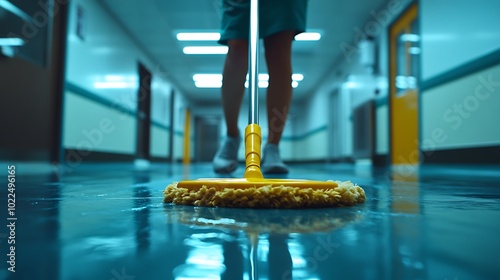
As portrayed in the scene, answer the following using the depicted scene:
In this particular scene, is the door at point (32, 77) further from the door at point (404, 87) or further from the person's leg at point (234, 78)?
the door at point (404, 87)

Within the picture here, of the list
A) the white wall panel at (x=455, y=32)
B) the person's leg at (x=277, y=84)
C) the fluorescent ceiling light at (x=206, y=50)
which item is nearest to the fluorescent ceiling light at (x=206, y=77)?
the fluorescent ceiling light at (x=206, y=50)

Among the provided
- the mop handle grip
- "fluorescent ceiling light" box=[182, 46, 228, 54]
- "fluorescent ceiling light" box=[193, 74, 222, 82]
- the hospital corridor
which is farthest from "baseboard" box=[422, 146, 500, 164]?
"fluorescent ceiling light" box=[193, 74, 222, 82]

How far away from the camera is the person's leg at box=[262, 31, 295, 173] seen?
4.01 ft

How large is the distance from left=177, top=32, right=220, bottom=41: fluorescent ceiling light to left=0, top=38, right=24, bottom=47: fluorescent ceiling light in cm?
265

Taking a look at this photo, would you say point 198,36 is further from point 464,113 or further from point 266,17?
point 266,17

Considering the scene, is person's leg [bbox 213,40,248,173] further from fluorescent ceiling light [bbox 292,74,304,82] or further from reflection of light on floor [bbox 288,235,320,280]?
fluorescent ceiling light [bbox 292,74,304,82]

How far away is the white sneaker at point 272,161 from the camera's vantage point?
52.0 inches

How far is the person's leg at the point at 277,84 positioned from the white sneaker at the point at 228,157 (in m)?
0.14

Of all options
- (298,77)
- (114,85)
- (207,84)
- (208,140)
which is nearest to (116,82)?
(114,85)

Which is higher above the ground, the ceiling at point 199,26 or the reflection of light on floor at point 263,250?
the ceiling at point 199,26

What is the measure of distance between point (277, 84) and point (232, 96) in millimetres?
163

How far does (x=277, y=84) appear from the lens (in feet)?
4.17

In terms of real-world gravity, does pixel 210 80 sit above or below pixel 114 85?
above

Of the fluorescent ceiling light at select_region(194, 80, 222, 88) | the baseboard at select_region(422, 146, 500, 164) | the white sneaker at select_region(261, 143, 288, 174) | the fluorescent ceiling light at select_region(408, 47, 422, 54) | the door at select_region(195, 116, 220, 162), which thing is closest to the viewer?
the white sneaker at select_region(261, 143, 288, 174)
